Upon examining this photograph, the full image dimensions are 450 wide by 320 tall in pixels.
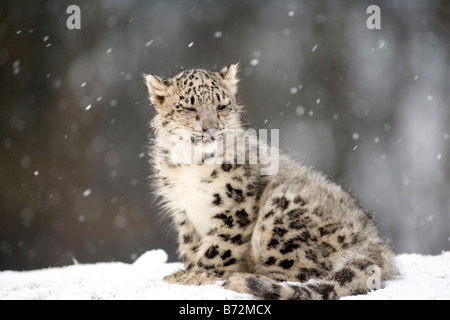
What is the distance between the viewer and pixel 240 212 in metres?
7.52

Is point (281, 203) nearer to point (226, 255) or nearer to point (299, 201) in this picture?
point (299, 201)

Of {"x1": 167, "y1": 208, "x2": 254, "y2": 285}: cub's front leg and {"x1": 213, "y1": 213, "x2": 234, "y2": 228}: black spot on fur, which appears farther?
{"x1": 213, "y1": 213, "x2": 234, "y2": 228}: black spot on fur

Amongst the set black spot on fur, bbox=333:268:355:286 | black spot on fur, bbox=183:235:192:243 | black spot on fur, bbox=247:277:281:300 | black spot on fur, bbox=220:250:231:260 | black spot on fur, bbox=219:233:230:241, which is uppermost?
black spot on fur, bbox=219:233:230:241

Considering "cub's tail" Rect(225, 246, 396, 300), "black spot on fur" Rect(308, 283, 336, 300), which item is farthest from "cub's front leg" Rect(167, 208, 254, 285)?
"black spot on fur" Rect(308, 283, 336, 300)

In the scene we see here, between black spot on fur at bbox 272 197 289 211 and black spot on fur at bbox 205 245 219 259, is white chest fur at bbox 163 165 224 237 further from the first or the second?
black spot on fur at bbox 272 197 289 211

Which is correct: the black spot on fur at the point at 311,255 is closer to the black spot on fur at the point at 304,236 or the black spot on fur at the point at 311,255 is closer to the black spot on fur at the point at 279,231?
the black spot on fur at the point at 304,236

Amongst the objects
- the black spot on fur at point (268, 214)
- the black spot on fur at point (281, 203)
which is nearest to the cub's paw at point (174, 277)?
the black spot on fur at point (268, 214)

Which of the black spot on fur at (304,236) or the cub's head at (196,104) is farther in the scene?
the cub's head at (196,104)

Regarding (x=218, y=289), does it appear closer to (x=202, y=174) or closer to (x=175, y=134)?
(x=202, y=174)

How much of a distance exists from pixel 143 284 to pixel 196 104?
262cm

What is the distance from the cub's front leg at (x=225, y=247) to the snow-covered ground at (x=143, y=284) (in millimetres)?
435

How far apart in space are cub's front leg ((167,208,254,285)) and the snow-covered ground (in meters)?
0.43

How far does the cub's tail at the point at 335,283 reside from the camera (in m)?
5.77

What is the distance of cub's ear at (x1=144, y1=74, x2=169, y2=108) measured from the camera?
8.65 meters
